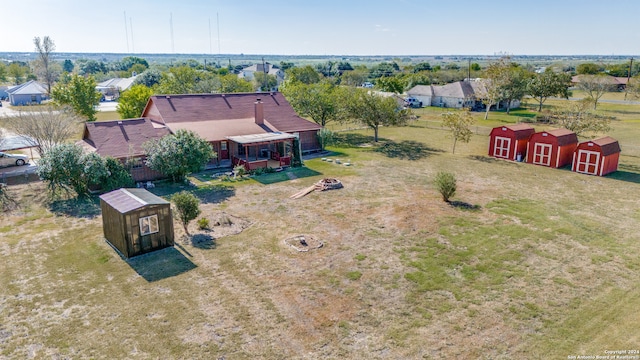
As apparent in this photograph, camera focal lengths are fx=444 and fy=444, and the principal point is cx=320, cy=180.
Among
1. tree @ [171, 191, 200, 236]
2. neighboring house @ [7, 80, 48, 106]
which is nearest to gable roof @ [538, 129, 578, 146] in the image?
tree @ [171, 191, 200, 236]

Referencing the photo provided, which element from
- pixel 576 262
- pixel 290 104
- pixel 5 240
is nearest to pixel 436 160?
pixel 290 104

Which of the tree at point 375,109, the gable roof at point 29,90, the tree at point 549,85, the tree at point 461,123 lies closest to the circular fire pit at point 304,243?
the tree at point 461,123

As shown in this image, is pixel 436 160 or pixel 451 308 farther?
pixel 436 160

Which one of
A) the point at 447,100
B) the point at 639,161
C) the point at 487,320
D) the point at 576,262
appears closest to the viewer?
the point at 487,320

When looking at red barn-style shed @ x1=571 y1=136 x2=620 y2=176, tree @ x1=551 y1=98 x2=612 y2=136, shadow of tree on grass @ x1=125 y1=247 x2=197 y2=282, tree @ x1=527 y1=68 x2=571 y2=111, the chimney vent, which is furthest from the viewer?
tree @ x1=527 y1=68 x2=571 y2=111

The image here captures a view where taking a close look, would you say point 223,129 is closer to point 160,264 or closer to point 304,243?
point 304,243

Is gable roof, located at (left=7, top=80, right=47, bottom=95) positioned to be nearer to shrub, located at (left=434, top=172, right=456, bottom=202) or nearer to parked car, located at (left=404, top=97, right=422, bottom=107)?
parked car, located at (left=404, top=97, right=422, bottom=107)

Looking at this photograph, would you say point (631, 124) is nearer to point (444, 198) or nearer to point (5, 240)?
point (444, 198)
